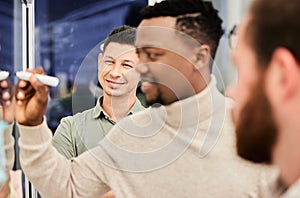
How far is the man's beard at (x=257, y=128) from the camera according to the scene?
551 mm

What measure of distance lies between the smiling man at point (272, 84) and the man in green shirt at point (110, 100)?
2.71 ft

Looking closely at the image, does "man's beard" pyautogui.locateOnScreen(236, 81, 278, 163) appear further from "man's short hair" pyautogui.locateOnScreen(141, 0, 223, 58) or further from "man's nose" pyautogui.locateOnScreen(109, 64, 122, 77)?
"man's nose" pyautogui.locateOnScreen(109, 64, 122, 77)

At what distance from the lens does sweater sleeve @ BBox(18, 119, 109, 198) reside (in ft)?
3.16

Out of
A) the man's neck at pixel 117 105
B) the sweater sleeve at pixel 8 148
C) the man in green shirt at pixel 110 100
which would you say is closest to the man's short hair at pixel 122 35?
the man in green shirt at pixel 110 100

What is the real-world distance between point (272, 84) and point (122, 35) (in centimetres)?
98

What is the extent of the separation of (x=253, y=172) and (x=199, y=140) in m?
0.15

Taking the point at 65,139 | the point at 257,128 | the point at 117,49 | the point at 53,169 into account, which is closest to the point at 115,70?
the point at 117,49

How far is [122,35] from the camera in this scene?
4.77ft

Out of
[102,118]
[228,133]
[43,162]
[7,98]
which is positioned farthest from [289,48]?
[102,118]

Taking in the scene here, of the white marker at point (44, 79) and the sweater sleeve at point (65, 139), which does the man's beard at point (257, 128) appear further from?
the sweater sleeve at point (65, 139)

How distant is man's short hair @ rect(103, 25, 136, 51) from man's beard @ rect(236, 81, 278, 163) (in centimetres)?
88

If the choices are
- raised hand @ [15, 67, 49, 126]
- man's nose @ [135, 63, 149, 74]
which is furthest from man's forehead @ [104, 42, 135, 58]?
raised hand @ [15, 67, 49, 126]

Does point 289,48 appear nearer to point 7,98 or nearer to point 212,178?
point 212,178

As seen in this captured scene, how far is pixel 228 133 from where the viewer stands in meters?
1.03
